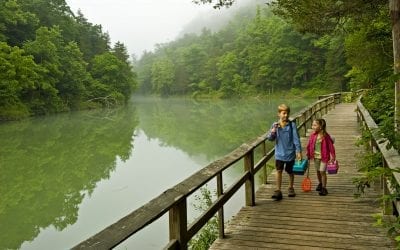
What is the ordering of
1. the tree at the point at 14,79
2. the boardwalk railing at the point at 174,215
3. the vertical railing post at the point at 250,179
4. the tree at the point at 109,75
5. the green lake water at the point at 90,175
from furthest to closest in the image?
the tree at the point at 109,75, the tree at the point at 14,79, the green lake water at the point at 90,175, the vertical railing post at the point at 250,179, the boardwalk railing at the point at 174,215

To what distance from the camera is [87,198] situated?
12.5 m

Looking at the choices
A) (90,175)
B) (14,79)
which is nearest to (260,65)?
(14,79)

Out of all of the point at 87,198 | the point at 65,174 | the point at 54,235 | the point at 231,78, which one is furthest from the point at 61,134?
the point at 231,78

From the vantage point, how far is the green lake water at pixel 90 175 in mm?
9711

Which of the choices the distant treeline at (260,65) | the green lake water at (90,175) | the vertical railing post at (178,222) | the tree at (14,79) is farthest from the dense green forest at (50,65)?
the vertical railing post at (178,222)

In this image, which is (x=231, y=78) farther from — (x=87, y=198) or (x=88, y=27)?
(x=87, y=198)

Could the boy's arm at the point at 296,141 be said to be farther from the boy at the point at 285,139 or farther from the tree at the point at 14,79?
the tree at the point at 14,79

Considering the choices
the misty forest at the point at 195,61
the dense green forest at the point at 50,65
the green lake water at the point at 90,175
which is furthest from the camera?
the dense green forest at the point at 50,65

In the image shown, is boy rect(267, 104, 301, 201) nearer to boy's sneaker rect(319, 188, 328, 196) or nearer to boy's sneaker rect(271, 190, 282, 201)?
boy's sneaker rect(271, 190, 282, 201)

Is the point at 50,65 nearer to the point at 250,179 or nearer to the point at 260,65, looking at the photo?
the point at 260,65

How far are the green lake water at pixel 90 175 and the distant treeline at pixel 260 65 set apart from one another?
23.9 metres

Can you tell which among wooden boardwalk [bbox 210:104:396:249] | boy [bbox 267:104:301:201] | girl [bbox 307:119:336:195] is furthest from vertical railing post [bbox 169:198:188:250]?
girl [bbox 307:119:336:195]

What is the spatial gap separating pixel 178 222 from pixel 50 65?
4850cm

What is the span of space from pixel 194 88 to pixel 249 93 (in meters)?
27.0
